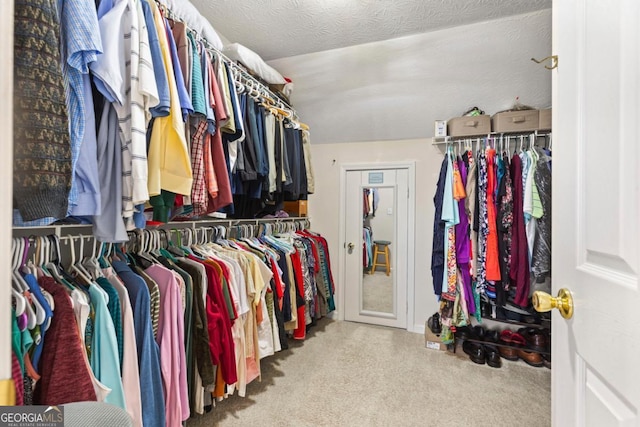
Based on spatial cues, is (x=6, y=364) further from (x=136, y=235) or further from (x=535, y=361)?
(x=535, y=361)

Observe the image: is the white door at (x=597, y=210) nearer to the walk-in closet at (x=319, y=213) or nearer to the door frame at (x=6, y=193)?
the walk-in closet at (x=319, y=213)

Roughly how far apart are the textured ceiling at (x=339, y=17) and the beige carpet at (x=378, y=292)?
91.2 inches

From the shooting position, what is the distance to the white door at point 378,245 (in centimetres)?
308

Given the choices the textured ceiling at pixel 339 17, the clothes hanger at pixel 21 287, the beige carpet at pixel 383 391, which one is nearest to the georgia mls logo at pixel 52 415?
the clothes hanger at pixel 21 287

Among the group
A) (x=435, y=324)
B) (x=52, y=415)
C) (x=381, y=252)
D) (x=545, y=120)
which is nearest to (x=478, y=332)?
(x=435, y=324)

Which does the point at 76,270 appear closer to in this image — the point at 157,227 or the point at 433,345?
the point at 157,227

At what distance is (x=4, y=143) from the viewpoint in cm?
27

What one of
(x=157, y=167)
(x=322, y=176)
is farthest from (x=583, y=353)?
(x=322, y=176)

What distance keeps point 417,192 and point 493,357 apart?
5.30 ft

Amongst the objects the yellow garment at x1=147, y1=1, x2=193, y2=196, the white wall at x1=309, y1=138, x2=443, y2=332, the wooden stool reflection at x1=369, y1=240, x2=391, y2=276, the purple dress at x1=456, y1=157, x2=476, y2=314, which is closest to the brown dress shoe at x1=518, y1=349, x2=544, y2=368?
the purple dress at x1=456, y1=157, x2=476, y2=314

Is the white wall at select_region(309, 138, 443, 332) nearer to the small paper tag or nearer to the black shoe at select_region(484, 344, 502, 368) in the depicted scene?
the small paper tag

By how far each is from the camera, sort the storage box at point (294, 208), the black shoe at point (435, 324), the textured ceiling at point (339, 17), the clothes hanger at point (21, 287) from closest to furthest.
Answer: the clothes hanger at point (21, 287) < the textured ceiling at point (339, 17) < the black shoe at point (435, 324) < the storage box at point (294, 208)

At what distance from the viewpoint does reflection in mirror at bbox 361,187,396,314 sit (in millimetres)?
3145

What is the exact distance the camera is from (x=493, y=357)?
7.58ft
